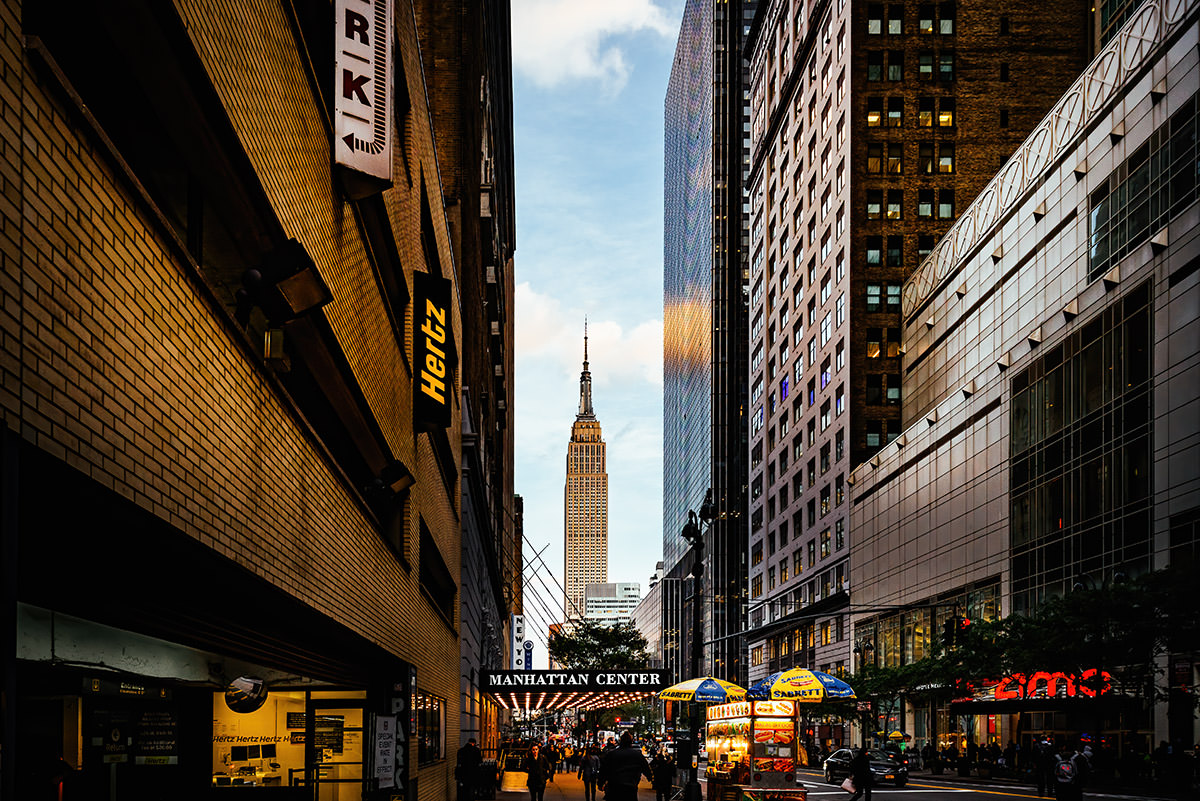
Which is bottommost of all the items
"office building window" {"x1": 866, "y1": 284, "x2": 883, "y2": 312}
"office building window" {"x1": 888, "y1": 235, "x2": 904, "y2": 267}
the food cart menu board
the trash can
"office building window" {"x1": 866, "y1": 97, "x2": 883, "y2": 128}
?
the trash can

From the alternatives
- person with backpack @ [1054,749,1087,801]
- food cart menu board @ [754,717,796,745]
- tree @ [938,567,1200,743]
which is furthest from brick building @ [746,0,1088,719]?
person with backpack @ [1054,749,1087,801]

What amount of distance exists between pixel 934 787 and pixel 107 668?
41.3m

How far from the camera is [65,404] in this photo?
5.70m

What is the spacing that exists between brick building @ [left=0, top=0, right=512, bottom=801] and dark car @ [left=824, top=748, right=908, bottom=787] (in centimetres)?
3121

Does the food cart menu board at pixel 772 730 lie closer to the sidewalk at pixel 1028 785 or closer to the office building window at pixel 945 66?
the sidewalk at pixel 1028 785

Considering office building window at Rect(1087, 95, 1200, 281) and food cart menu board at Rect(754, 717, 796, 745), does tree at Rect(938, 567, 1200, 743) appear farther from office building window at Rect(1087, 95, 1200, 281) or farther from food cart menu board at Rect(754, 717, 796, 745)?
food cart menu board at Rect(754, 717, 796, 745)

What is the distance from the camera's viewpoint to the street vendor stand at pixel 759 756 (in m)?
28.0

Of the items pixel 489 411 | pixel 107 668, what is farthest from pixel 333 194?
pixel 489 411

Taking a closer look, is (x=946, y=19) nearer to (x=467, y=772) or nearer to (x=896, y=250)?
(x=896, y=250)

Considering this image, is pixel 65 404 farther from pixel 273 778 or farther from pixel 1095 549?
pixel 1095 549

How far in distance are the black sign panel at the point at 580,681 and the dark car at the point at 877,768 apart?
8422 millimetres

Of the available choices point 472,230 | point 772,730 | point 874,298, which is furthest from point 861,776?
point 874,298

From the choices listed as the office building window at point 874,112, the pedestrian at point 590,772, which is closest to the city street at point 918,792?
the pedestrian at point 590,772

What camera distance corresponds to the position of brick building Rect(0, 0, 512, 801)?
5.71 meters
